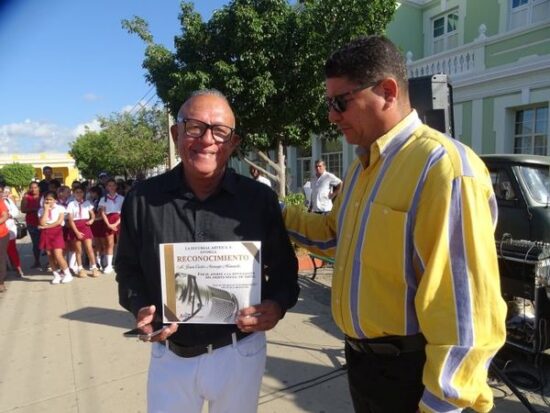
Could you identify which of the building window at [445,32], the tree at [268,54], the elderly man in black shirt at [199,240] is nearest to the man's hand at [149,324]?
the elderly man in black shirt at [199,240]

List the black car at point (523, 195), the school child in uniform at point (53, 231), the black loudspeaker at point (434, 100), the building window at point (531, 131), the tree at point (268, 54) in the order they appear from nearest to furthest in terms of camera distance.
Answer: the black loudspeaker at point (434, 100) < the black car at point (523, 195) < the school child in uniform at point (53, 231) < the tree at point (268, 54) < the building window at point (531, 131)

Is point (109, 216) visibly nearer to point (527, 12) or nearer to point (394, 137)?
point (394, 137)

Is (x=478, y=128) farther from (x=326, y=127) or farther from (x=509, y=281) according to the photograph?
(x=509, y=281)

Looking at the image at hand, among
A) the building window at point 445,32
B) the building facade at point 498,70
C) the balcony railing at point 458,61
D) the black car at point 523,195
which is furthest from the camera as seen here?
the building window at point 445,32

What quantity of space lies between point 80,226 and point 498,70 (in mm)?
10588

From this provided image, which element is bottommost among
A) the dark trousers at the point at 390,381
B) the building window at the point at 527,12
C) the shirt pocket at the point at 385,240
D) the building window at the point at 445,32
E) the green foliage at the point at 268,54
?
the dark trousers at the point at 390,381

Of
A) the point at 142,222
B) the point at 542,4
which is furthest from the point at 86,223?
the point at 542,4

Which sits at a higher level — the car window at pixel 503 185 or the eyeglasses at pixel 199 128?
the eyeglasses at pixel 199 128

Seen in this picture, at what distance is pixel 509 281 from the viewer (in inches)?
141

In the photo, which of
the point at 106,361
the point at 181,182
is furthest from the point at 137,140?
the point at 181,182

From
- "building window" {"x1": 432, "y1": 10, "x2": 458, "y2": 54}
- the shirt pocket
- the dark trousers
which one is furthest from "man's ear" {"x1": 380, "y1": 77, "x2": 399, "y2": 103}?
"building window" {"x1": 432, "y1": 10, "x2": 458, "y2": 54}

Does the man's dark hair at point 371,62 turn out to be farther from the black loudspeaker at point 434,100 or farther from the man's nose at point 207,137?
the black loudspeaker at point 434,100

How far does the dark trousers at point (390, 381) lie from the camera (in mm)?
1461

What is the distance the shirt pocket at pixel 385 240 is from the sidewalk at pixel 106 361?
2.10 m
